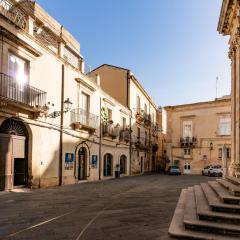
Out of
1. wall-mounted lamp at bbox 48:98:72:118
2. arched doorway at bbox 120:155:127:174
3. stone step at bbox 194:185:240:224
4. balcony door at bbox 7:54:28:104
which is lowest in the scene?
arched doorway at bbox 120:155:127:174

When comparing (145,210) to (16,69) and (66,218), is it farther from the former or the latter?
(16,69)

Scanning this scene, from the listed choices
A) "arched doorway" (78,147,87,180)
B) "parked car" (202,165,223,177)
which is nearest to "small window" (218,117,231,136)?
"parked car" (202,165,223,177)

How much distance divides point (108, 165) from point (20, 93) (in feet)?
43.9

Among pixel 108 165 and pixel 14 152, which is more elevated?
pixel 14 152

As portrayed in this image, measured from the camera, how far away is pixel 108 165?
25219 millimetres

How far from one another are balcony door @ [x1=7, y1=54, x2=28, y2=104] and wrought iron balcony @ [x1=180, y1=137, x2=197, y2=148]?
2851 cm

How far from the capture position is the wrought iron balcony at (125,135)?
90.8ft

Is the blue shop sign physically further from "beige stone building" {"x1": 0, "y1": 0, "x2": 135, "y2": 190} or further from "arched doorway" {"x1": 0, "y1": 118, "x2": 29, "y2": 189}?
"arched doorway" {"x1": 0, "y1": 118, "x2": 29, "y2": 189}

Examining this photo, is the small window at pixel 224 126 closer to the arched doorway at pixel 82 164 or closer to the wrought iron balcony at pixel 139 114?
the wrought iron balcony at pixel 139 114

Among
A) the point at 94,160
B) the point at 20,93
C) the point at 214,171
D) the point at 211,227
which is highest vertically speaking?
the point at 20,93

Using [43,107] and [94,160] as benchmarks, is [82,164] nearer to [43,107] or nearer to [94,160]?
[94,160]

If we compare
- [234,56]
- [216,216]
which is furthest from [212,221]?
[234,56]

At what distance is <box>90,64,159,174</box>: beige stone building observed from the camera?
1196 inches

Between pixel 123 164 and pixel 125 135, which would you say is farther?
pixel 123 164
